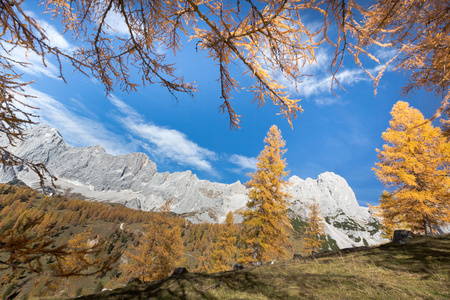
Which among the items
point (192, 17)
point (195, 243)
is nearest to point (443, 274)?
point (192, 17)

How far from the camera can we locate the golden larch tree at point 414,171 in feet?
30.9

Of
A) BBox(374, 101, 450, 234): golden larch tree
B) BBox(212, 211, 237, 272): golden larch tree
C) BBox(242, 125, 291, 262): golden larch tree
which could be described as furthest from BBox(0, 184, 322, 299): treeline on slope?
BBox(374, 101, 450, 234): golden larch tree

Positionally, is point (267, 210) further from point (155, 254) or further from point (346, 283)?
point (155, 254)

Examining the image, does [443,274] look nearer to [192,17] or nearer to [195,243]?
[192,17]

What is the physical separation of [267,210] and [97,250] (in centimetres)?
1097

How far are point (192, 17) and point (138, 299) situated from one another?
676 cm

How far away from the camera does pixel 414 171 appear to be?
1009cm

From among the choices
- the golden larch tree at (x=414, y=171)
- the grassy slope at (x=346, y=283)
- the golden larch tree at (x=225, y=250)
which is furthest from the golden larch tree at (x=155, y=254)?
the golden larch tree at (x=414, y=171)

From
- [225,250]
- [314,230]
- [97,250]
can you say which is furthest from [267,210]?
[314,230]

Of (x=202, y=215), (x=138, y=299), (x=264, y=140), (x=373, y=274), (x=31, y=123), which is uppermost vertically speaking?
(x=202, y=215)

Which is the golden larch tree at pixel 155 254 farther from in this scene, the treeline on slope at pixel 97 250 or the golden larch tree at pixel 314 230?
the golden larch tree at pixel 314 230

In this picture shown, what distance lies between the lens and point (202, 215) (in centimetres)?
18025

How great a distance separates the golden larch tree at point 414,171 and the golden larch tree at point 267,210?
19.6 ft

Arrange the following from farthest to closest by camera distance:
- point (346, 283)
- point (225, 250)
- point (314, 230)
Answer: point (314, 230)
point (225, 250)
point (346, 283)
